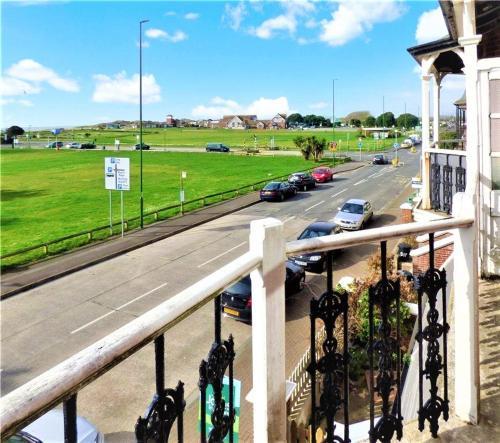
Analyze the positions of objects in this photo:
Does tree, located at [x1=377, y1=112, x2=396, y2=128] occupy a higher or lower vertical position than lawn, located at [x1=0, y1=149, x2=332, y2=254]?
higher

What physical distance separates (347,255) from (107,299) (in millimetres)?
10810

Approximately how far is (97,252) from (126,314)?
8.19 metres

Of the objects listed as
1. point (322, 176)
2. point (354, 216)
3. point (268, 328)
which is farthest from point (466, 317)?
point (322, 176)

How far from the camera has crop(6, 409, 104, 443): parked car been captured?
5.73 meters

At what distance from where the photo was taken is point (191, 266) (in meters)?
20.0

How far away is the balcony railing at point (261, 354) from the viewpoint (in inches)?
50.9

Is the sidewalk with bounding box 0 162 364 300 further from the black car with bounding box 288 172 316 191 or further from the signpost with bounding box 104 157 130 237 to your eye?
the black car with bounding box 288 172 316 191

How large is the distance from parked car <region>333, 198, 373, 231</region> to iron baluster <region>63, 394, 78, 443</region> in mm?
23581

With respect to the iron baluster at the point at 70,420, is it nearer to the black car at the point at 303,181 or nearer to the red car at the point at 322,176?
the black car at the point at 303,181

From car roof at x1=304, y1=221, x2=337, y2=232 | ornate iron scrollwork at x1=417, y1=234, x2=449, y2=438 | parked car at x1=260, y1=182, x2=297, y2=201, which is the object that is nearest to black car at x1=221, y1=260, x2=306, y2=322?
car roof at x1=304, y1=221, x2=337, y2=232

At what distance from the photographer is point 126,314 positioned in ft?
49.1

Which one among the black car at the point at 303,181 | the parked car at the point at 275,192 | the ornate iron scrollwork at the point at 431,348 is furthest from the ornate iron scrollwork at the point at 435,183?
the black car at the point at 303,181

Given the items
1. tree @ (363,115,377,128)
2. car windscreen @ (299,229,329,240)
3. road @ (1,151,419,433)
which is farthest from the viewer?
tree @ (363,115,377,128)

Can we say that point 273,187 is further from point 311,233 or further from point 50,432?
point 50,432
